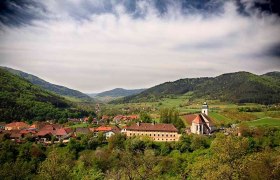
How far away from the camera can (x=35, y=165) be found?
114ft

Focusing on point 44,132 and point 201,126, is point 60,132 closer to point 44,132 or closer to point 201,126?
point 44,132

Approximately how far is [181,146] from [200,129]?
29.2ft

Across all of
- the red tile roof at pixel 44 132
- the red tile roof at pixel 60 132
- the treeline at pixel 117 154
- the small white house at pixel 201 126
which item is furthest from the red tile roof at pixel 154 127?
the red tile roof at pixel 44 132

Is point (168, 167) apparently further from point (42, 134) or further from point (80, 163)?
point (42, 134)

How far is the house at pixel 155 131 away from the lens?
44844 millimetres

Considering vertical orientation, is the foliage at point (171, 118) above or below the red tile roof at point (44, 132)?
above

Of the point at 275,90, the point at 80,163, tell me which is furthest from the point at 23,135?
the point at 275,90

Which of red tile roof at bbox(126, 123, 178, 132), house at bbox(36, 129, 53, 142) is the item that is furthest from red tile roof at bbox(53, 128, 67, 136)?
red tile roof at bbox(126, 123, 178, 132)

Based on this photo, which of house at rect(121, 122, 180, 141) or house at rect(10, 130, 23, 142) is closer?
house at rect(10, 130, 23, 142)

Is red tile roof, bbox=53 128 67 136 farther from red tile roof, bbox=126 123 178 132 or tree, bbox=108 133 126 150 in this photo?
tree, bbox=108 133 126 150

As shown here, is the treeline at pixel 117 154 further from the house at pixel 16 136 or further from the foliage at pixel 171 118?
Result: the foliage at pixel 171 118

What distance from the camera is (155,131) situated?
45.7 m

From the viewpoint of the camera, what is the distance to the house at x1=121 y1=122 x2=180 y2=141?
44844 mm

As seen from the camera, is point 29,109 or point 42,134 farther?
point 29,109
